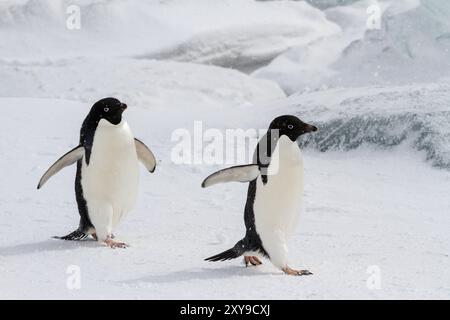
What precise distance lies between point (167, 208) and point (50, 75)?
8.99 m

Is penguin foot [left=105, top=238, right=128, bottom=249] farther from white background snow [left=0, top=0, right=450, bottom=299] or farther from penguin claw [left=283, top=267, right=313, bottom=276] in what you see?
penguin claw [left=283, top=267, right=313, bottom=276]

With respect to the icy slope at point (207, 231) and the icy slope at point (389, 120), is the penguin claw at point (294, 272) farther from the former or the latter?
the icy slope at point (389, 120)

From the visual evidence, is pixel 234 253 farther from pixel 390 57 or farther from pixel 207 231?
pixel 390 57

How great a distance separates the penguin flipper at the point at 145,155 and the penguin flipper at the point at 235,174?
838 mm

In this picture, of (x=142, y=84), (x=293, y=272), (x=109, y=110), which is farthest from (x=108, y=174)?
(x=142, y=84)

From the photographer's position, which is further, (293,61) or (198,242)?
(293,61)

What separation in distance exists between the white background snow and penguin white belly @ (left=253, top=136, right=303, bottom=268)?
168mm

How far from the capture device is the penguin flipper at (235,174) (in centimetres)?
358

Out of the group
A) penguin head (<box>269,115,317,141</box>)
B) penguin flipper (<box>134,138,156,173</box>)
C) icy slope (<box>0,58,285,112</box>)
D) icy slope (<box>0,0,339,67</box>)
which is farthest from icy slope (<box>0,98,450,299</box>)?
icy slope (<box>0,0,339,67</box>)

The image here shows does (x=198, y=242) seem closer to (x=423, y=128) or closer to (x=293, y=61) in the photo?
(x=423, y=128)

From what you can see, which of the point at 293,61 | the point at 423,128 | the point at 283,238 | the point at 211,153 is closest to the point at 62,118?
the point at 211,153

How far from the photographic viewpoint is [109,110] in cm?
409

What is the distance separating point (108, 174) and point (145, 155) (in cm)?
34

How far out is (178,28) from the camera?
18656 mm
